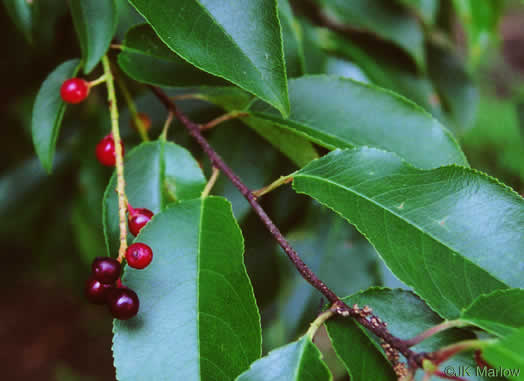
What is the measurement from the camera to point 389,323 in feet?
2.51

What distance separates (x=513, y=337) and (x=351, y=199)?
1.04ft

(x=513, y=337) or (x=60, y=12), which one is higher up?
(x=60, y=12)

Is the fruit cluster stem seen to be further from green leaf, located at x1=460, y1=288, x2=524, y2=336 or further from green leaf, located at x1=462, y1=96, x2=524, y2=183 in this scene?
green leaf, located at x1=462, y1=96, x2=524, y2=183

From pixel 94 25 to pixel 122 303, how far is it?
21.6 inches

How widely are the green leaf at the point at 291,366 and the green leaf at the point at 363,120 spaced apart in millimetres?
392

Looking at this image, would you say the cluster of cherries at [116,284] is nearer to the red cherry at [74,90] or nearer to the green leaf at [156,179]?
the green leaf at [156,179]

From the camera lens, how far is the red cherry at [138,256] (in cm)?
79

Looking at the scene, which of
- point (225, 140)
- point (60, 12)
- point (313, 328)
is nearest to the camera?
point (313, 328)

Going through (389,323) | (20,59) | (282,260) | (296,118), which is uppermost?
(20,59)

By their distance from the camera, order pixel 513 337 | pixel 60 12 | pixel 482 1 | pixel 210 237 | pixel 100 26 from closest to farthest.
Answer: pixel 513 337
pixel 210 237
pixel 100 26
pixel 60 12
pixel 482 1

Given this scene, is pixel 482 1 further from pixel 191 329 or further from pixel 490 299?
pixel 191 329

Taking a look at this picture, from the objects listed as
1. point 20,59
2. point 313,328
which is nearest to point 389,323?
point 313,328

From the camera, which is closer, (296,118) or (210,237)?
(210,237)

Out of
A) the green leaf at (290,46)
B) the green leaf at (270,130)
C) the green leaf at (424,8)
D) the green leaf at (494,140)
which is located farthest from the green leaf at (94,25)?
the green leaf at (494,140)
